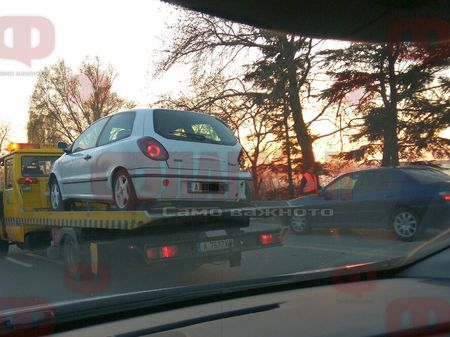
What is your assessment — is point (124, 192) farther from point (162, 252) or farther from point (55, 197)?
point (55, 197)

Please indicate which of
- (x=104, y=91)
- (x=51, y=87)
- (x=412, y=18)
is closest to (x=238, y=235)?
(x=412, y=18)

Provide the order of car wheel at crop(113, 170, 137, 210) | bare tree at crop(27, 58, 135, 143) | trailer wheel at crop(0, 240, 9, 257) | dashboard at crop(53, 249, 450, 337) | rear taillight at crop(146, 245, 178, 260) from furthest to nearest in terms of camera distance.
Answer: bare tree at crop(27, 58, 135, 143)
trailer wheel at crop(0, 240, 9, 257)
car wheel at crop(113, 170, 137, 210)
rear taillight at crop(146, 245, 178, 260)
dashboard at crop(53, 249, 450, 337)

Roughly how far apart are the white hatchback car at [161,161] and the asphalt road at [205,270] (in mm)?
762

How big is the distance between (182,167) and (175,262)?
1128 millimetres

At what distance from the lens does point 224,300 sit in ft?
9.26

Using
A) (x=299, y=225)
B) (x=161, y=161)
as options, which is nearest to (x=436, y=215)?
(x=299, y=225)

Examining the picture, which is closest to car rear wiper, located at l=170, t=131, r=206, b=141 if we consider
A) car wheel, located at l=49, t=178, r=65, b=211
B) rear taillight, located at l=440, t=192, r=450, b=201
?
car wheel, located at l=49, t=178, r=65, b=211

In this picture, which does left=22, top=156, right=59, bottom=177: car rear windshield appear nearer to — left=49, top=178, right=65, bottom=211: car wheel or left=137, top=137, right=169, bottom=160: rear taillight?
left=49, top=178, right=65, bottom=211: car wheel

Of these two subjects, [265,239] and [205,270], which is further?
[205,270]

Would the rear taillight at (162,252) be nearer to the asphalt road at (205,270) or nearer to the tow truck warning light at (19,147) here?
the asphalt road at (205,270)

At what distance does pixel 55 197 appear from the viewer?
8.46m

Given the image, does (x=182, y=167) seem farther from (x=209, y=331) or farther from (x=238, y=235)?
(x=209, y=331)

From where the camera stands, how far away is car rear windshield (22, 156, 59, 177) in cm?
956

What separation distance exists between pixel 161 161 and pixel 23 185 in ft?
13.4
